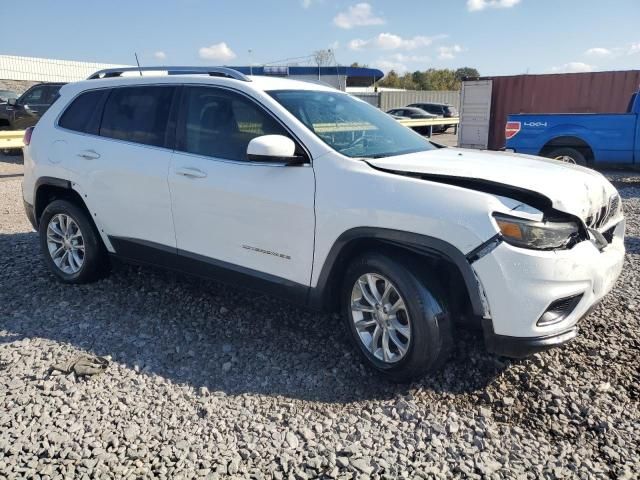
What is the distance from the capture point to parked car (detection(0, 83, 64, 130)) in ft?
49.0

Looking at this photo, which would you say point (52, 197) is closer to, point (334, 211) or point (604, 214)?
point (334, 211)

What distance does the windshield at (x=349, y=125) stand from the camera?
3537 millimetres

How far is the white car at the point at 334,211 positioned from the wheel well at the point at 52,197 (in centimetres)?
5

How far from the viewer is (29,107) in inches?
589

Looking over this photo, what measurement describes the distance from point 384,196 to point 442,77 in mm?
79352

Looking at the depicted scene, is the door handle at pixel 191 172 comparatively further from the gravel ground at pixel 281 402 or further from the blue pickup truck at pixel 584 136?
the blue pickup truck at pixel 584 136

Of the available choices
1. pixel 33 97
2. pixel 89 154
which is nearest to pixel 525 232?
pixel 89 154

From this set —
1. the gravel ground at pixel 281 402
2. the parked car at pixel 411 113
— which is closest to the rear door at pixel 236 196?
the gravel ground at pixel 281 402

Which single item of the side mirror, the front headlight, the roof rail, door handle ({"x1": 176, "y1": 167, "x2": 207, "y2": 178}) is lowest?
the front headlight

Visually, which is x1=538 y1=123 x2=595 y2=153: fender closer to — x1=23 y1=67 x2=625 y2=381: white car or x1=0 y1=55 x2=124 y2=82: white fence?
x1=23 y1=67 x2=625 y2=381: white car

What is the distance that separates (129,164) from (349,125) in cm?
175

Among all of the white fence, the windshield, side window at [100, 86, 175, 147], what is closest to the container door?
the windshield

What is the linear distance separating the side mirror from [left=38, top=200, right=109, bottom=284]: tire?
2.10m

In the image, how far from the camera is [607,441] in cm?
263
